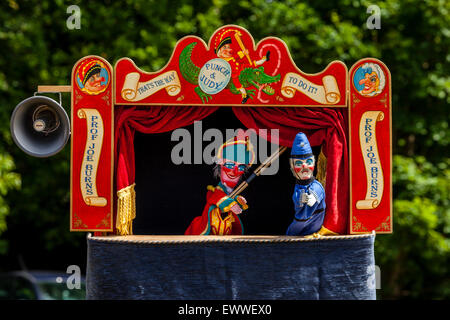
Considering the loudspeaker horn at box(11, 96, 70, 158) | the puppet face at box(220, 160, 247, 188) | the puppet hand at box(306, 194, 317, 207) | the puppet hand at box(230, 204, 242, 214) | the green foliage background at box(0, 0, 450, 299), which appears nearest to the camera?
the puppet hand at box(306, 194, 317, 207)

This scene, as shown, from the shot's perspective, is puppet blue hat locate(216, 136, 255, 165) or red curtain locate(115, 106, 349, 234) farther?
puppet blue hat locate(216, 136, 255, 165)

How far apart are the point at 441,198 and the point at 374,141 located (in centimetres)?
559

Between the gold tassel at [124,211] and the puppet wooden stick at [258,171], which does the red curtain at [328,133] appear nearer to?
the puppet wooden stick at [258,171]

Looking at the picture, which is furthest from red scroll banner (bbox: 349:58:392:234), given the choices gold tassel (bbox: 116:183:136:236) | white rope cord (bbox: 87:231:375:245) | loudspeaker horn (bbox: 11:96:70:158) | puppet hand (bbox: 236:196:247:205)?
loudspeaker horn (bbox: 11:96:70:158)

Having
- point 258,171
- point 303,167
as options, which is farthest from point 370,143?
point 258,171

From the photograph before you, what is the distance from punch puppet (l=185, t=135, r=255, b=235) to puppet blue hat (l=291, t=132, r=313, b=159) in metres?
0.79

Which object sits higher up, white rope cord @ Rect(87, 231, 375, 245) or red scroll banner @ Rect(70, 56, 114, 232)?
red scroll banner @ Rect(70, 56, 114, 232)

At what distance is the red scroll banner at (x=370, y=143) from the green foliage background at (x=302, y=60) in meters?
4.70

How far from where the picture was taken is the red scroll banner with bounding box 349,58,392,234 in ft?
22.3

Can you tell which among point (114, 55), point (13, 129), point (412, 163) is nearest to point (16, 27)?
point (114, 55)

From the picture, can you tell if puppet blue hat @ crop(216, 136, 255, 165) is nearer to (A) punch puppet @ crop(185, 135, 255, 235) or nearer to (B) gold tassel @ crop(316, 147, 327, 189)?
(A) punch puppet @ crop(185, 135, 255, 235)

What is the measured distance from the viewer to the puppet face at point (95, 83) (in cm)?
679

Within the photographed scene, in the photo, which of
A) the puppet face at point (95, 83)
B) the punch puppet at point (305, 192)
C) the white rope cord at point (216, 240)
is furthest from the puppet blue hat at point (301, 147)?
the puppet face at point (95, 83)

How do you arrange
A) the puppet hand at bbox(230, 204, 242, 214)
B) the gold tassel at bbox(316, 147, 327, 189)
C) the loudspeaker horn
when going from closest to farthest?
the loudspeaker horn → the gold tassel at bbox(316, 147, 327, 189) → the puppet hand at bbox(230, 204, 242, 214)
